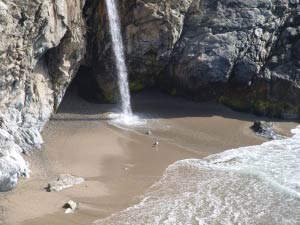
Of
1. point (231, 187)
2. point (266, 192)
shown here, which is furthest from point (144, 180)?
point (266, 192)

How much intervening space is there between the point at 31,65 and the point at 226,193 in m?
6.91

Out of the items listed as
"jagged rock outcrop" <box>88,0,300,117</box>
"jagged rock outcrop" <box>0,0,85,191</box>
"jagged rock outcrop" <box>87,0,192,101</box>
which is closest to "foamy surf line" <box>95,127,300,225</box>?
"jagged rock outcrop" <box>0,0,85,191</box>

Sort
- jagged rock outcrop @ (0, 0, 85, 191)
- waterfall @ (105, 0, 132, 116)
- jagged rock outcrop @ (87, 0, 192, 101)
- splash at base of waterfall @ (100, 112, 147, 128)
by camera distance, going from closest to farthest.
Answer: jagged rock outcrop @ (0, 0, 85, 191)
splash at base of waterfall @ (100, 112, 147, 128)
waterfall @ (105, 0, 132, 116)
jagged rock outcrop @ (87, 0, 192, 101)

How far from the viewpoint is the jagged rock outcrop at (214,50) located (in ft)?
63.9

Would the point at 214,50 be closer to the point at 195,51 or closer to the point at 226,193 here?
the point at 195,51

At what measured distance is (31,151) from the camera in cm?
1495

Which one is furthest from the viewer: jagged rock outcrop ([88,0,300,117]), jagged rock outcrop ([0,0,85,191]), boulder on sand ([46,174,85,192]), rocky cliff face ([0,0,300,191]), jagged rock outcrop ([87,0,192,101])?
jagged rock outcrop ([88,0,300,117])

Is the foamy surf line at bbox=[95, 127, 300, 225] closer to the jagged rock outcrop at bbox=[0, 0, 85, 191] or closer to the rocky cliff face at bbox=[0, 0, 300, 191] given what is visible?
the jagged rock outcrop at bbox=[0, 0, 85, 191]

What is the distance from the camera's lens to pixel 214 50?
19969mm

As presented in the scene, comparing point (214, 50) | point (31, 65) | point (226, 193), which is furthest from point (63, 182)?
point (214, 50)

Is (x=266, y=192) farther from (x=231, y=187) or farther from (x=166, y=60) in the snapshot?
(x=166, y=60)

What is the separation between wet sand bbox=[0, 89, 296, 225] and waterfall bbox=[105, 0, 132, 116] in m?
0.59

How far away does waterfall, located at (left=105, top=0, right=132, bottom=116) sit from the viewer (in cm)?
1872

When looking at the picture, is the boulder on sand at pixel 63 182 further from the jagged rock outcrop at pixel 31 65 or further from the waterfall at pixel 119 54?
the waterfall at pixel 119 54
